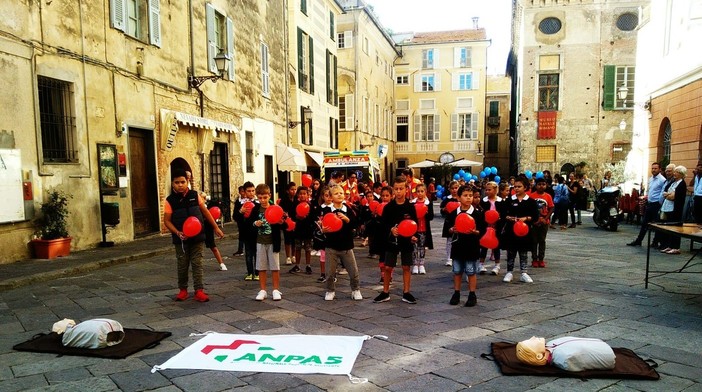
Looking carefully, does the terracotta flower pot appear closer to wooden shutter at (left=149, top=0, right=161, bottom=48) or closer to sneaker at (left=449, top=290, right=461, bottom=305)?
wooden shutter at (left=149, top=0, right=161, bottom=48)

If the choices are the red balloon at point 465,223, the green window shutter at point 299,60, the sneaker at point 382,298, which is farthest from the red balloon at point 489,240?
the green window shutter at point 299,60

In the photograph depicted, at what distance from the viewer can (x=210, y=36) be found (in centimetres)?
1406

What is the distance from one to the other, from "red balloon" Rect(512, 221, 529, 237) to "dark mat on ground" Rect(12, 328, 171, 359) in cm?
487

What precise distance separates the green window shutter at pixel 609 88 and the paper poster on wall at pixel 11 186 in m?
27.7

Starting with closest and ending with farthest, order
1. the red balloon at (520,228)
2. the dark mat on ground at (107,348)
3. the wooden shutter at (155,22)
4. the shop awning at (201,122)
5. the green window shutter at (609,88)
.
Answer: the dark mat on ground at (107,348) < the red balloon at (520,228) < the wooden shutter at (155,22) < the shop awning at (201,122) < the green window shutter at (609,88)

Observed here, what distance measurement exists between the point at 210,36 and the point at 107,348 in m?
11.9

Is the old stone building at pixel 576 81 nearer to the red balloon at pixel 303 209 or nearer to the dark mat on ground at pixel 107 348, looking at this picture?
the red balloon at pixel 303 209

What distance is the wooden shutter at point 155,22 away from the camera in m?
11.4

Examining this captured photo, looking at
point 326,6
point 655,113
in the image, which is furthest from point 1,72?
point 326,6

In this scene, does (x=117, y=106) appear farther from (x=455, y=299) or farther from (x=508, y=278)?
(x=508, y=278)

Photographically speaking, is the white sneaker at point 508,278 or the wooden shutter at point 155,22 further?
the wooden shutter at point 155,22

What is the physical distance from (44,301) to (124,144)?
5.46m

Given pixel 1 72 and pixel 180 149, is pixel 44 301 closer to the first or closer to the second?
pixel 1 72

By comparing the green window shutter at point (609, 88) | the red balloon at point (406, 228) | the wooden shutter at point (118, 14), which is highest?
the green window shutter at point (609, 88)
